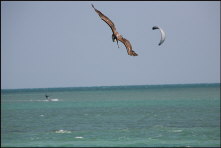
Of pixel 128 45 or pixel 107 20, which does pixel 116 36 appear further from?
pixel 107 20

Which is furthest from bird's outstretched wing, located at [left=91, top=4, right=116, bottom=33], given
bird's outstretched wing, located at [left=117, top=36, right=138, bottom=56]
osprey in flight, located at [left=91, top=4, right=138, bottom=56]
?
A: bird's outstretched wing, located at [left=117, top=36, right=138, bottom=56]

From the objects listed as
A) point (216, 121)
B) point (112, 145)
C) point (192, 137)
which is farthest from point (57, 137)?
point (216, 121)

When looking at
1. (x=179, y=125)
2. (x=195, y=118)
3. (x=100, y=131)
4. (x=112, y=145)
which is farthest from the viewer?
(x=195, y=118)

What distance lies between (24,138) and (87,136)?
6141mm

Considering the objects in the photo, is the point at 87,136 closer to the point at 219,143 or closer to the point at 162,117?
the point at 219,143

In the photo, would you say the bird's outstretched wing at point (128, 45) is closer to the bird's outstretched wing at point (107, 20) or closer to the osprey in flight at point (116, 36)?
the osprey in flight at point (116, 36)

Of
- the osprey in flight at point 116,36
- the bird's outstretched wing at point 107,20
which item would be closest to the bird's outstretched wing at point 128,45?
the osprey in flight at point 116,36

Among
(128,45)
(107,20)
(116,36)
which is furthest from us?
(107,20)

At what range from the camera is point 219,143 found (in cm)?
5131

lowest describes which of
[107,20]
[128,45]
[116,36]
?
[128,45]

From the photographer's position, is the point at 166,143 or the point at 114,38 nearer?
the point at 114,38

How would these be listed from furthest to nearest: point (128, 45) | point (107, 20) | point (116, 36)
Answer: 1. point (107, 20)
2. point (116, 36)
3. point (128, 45)

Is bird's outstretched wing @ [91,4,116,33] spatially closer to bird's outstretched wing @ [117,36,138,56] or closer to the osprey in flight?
the osprey in flight

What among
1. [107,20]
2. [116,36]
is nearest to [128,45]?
[116,36]
